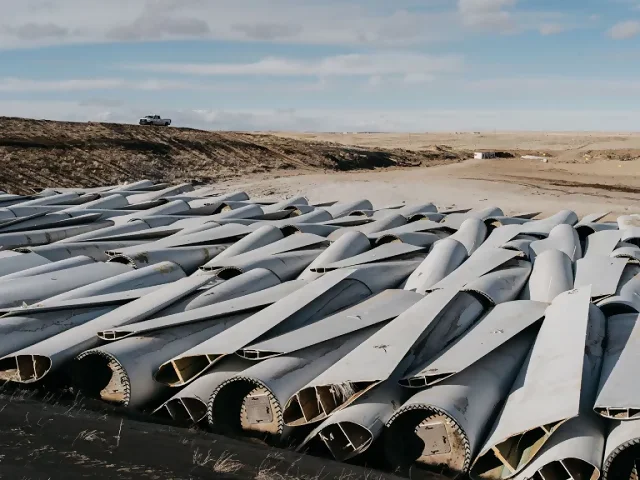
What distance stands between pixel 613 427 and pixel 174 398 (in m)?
3.40

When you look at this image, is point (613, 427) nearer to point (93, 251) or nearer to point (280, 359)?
point (280, 359)

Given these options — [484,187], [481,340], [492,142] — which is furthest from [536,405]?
[492,142]

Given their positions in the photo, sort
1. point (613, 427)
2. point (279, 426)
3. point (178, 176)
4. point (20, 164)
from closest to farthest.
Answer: point (613, 427)
point (279, 426)
point (20, 164)
point (178, 176)

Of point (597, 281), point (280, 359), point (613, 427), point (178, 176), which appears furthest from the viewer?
point (178, 176)

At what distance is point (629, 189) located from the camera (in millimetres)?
23844

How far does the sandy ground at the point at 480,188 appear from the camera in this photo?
19.3m

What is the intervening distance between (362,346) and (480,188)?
16787 mm

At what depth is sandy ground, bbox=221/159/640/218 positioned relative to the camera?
63.4 feet

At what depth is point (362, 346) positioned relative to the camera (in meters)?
5.93

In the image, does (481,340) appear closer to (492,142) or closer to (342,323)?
(342,323)

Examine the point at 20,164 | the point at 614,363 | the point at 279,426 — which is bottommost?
the point at 279,426

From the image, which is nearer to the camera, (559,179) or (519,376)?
(519,376)

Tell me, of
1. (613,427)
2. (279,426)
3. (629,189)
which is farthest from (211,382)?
(629,189)

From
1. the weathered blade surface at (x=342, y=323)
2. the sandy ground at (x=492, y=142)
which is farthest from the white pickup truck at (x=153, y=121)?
the weathered blade surface at (x=342, y=323)
